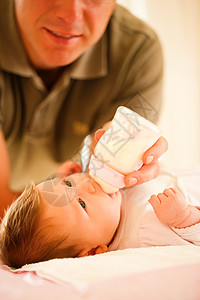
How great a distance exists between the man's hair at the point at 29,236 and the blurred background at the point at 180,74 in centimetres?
115

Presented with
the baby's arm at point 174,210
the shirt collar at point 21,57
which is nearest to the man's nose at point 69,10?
the shirt collar at point 21,57

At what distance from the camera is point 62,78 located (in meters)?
1.31

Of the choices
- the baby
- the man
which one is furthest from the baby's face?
the man

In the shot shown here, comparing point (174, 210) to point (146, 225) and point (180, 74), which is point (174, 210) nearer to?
point (146, 225)

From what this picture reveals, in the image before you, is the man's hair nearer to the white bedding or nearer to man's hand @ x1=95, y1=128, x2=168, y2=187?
the white bedding

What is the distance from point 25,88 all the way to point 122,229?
0.64 meters

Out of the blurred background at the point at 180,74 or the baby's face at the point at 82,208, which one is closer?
the baby's face at the point at 82,208

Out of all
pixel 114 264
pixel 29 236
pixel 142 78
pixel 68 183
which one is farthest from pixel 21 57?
pixel 114 264

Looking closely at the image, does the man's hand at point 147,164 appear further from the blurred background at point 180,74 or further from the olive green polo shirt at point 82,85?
the blurred background at point 180,74

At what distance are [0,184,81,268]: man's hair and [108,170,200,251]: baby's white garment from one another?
0.46ft

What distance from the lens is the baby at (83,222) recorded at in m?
0.84

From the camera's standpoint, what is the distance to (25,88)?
1.34 metres

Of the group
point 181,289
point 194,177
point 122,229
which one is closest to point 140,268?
point 181,289

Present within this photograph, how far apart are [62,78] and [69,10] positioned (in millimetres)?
338
